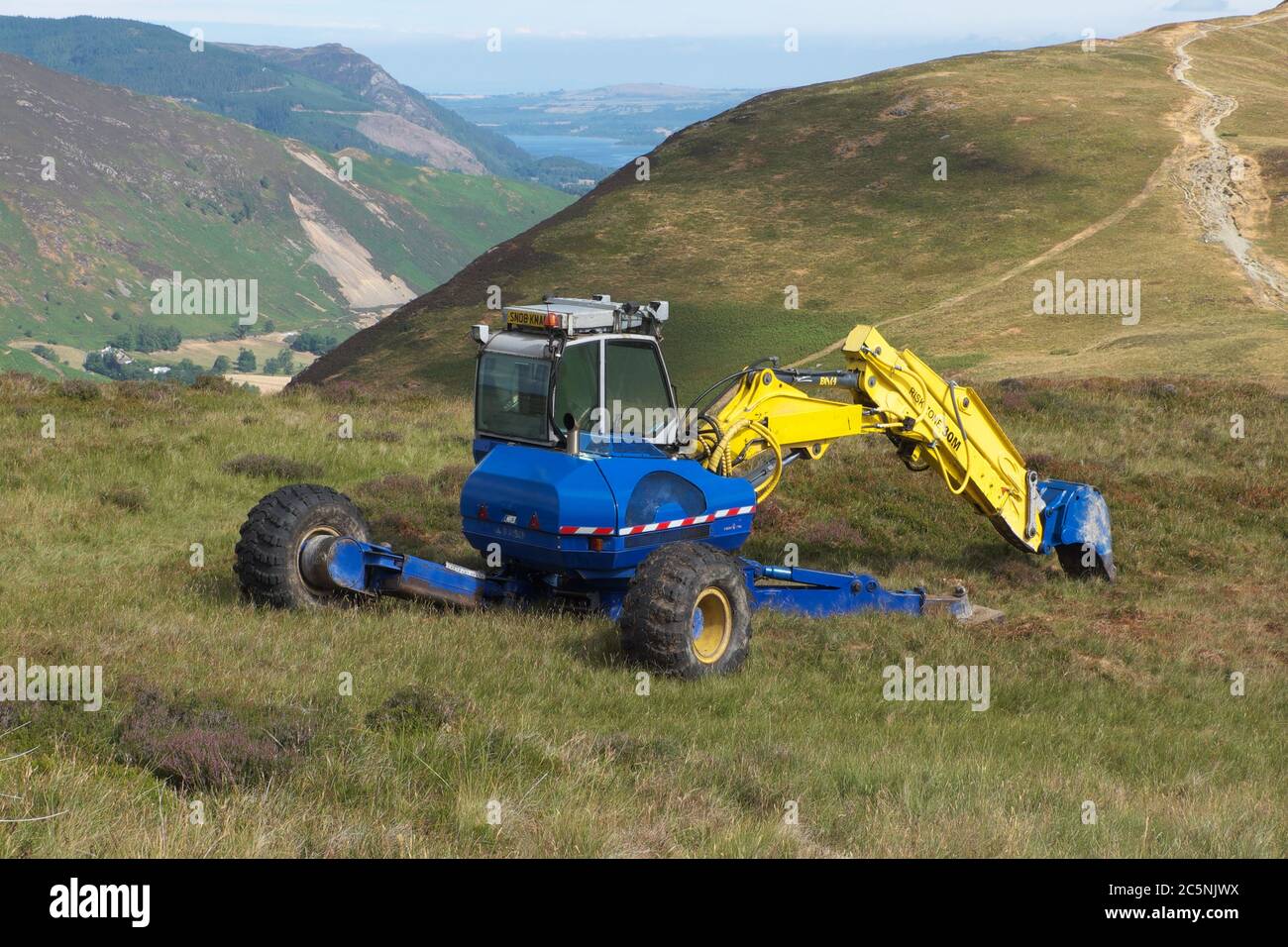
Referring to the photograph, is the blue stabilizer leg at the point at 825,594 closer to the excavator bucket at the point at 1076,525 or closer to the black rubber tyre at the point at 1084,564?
the excavator bucket at the point at 1076,525

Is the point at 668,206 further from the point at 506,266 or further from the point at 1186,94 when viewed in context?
the point at 1186,94

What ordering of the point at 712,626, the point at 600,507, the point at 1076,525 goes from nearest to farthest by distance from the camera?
the point at 712,626
the point at 600,507
the point at 1076,525

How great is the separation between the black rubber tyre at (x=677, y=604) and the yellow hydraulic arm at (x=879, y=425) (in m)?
2.59

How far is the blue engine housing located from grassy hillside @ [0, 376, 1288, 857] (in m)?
0.77

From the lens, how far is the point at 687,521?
13312 millimetres

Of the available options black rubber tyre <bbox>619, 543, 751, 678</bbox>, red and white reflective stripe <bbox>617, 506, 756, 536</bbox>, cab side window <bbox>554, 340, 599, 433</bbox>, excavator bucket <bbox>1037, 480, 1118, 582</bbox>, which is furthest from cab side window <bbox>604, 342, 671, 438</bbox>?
excavator bucket <bbox>1037, 480, 1118, 582</bbox>

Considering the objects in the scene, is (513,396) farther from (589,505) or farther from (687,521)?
(687,521)

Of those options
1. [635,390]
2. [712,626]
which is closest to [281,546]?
[635,390]

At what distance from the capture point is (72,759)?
7617mm

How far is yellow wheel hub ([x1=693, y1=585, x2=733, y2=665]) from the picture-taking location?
12.1 meters

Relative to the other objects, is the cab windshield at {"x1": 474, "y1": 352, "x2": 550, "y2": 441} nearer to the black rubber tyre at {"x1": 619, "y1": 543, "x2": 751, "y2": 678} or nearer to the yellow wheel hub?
the black rubber tyre at {"x1": 619, "y1": 543, "x2": 751, "y2": 678}

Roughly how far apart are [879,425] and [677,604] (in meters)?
5.08

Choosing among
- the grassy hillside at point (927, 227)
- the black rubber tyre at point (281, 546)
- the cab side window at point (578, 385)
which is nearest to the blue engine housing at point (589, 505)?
the cab side window at point (578, 385)

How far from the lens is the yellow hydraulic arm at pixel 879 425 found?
14.7 m
